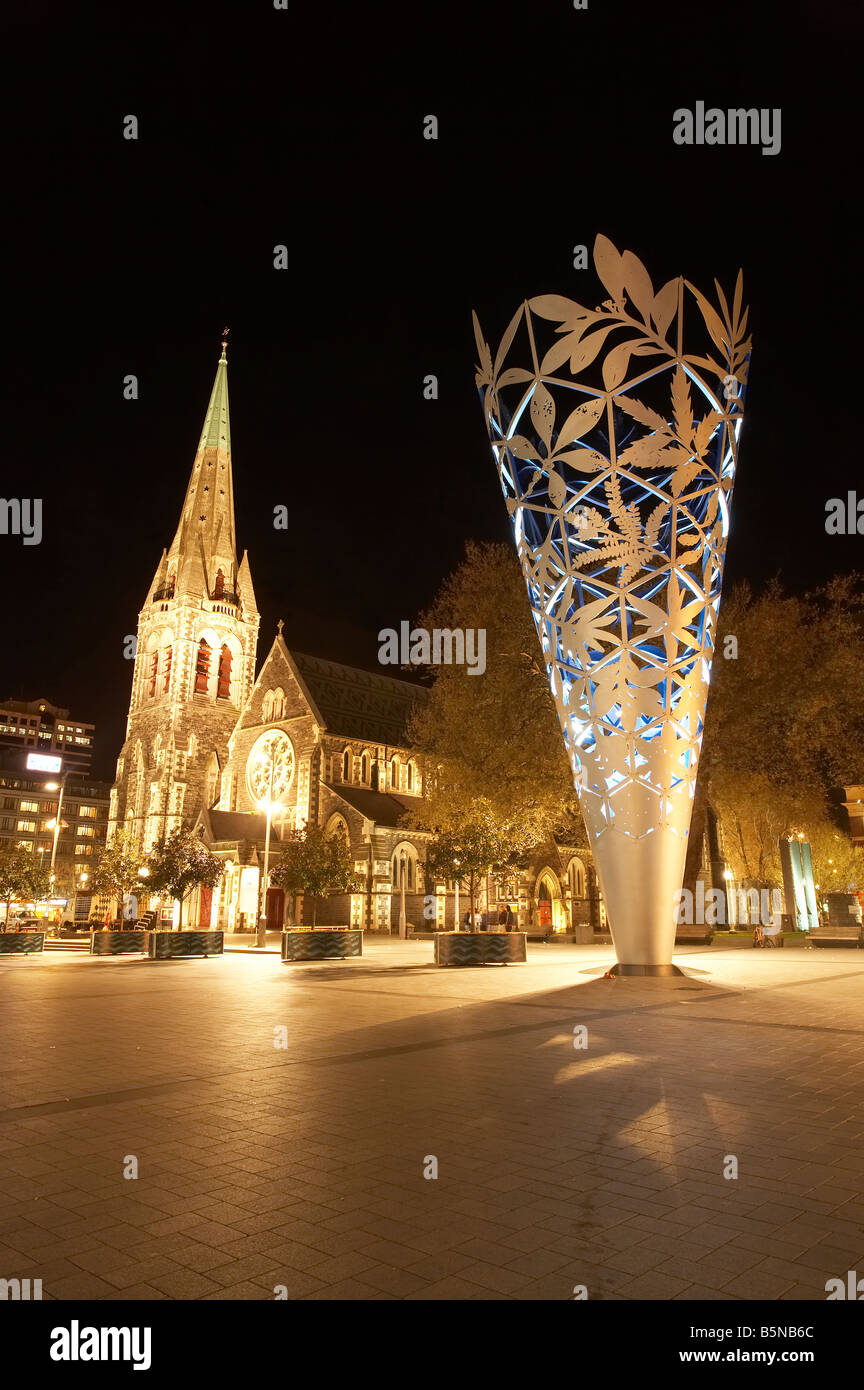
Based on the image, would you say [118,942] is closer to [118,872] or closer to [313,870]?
[313,870]

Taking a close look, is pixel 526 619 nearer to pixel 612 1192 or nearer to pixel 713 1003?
pixel 713 1003

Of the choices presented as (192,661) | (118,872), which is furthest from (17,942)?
(192,661)

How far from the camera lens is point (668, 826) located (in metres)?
15.5

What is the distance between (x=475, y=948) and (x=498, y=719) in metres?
6.75

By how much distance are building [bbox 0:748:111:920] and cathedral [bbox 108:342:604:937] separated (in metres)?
40.4

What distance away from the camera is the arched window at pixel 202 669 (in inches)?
2530

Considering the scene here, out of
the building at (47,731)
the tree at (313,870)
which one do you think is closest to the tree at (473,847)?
the tree at (313,870)

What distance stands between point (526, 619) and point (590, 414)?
1133 centimetres

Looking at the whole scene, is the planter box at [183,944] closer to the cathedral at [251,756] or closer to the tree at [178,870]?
the tree at [178,870]

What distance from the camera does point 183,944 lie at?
27.9m

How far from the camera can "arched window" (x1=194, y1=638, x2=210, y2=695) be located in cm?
6425

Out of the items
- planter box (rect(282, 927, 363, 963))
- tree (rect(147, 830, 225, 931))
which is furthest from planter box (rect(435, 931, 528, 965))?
tree (rect(147, 830, 225, 931))

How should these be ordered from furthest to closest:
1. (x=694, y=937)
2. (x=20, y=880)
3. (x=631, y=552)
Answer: (x=20, y=880)
(x=694, y=937)
(x=631, y=552)
